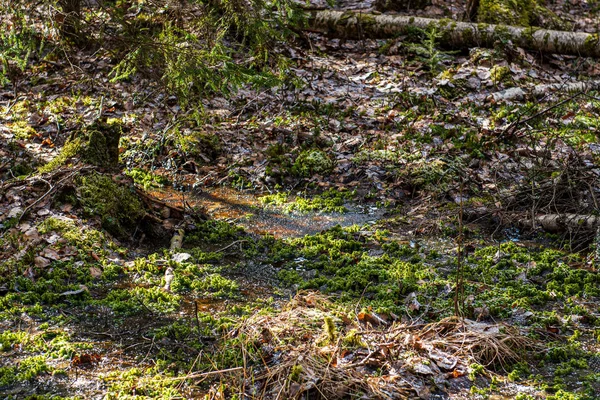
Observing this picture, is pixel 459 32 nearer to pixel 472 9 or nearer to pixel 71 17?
pixel 472 9

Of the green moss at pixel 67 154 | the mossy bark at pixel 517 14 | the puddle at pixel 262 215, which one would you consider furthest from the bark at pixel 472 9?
the green moss at pixel 67 154

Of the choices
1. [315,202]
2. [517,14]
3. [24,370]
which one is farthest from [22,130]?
[517,14]

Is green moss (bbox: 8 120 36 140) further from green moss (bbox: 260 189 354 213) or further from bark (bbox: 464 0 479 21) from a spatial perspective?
bark (bbox: 464 0 479 21)

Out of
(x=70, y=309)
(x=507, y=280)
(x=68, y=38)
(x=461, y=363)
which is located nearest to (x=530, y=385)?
(x=461, y=363)

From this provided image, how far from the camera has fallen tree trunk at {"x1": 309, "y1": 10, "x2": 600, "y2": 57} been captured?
413 inches

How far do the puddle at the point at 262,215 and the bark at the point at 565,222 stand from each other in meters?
1.65

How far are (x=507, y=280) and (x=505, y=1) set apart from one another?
862 centimetres

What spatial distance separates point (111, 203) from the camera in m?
5.64

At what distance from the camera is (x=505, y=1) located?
11773 millimetres

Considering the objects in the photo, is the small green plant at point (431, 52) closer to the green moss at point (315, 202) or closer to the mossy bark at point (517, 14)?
the mossy bark at point (517, 14)

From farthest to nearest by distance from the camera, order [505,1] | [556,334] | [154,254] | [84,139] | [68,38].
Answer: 1. [505,1]
2. [68,38]
3. [84,139]
4. [154,254]
5. [556,334]

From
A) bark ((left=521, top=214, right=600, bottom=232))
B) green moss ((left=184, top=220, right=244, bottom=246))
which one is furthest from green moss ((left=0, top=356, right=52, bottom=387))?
bark ((left=521, top=214, right=600, bottom=232))

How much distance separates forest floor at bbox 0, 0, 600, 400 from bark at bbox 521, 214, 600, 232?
20 mm

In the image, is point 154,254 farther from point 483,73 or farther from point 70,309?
point 483,73
